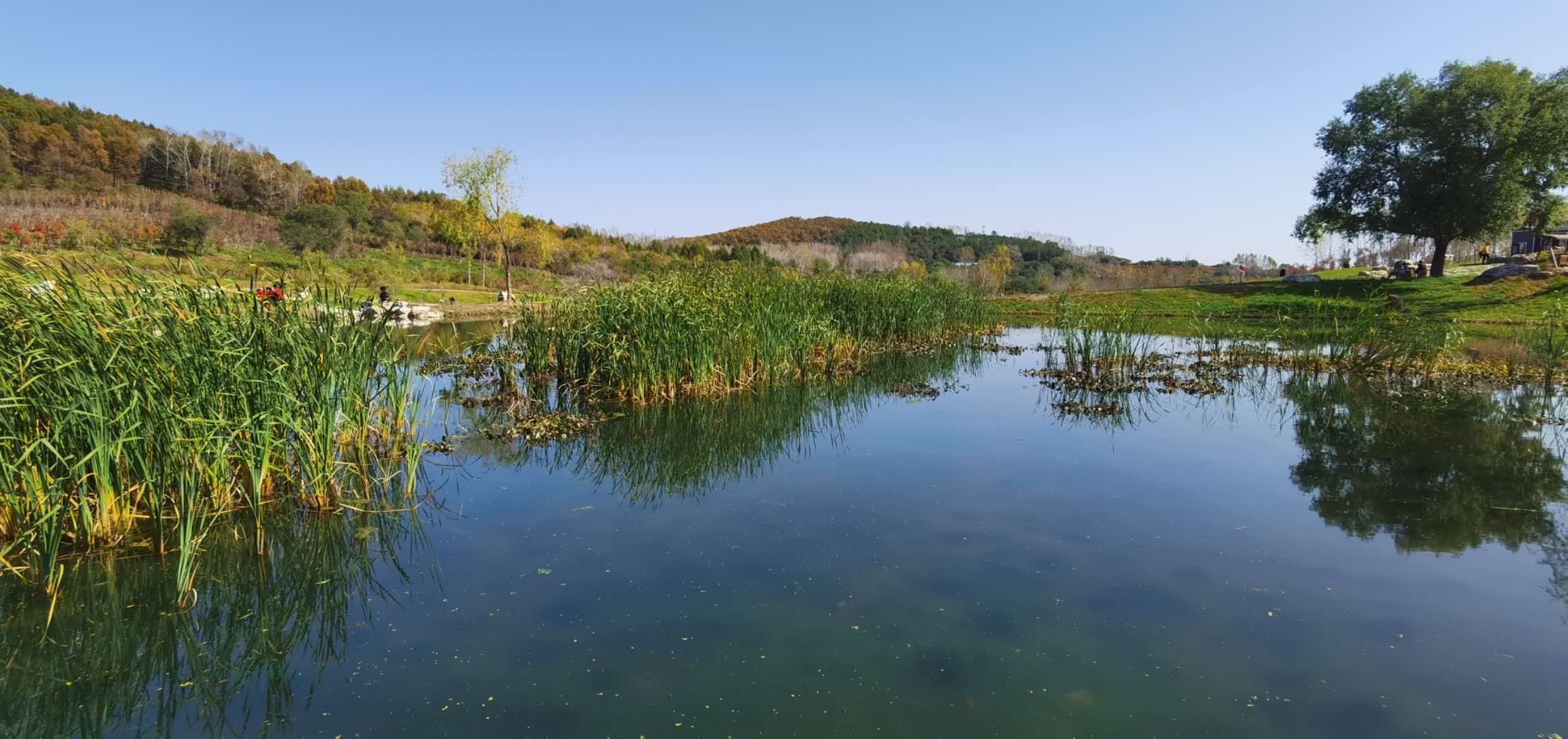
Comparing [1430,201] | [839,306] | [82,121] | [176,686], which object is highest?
[82,121]

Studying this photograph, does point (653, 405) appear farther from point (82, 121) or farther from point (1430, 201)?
point (82, 121)

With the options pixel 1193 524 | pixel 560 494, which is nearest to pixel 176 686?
pixel 560 494

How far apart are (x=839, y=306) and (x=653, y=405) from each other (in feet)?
19.4

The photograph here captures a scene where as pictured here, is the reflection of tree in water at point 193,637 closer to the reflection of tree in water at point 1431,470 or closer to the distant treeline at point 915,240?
the reflection of tree in water at point 1431,470

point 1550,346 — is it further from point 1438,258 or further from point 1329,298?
point 1438,258

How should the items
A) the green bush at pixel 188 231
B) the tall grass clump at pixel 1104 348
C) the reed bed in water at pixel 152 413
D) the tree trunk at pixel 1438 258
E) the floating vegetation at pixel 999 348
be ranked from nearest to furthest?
the reed bed in water at pixel 152 413
the tall grass clump at pixel 1104 348
the floating vegetation at pixel 999 348
the tree trunk at pixel 1438 258
the green bush at pixel 188 231

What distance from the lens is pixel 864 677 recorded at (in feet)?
10.3

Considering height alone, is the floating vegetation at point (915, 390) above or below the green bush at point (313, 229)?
below

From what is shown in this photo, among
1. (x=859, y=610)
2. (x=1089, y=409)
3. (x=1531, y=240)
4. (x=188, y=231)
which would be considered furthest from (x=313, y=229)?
(x=1531, y=240)

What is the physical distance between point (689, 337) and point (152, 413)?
224 inches

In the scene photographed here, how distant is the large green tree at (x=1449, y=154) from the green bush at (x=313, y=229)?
41.8 meters

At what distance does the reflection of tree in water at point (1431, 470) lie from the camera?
5043 mm

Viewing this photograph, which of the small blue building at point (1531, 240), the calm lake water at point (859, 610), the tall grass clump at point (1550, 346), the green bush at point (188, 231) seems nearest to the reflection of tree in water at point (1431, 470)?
the calm lake water at point (859, 610)

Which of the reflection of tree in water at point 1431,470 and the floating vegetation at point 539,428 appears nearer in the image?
the reflection of tree in water at point 1431,470
